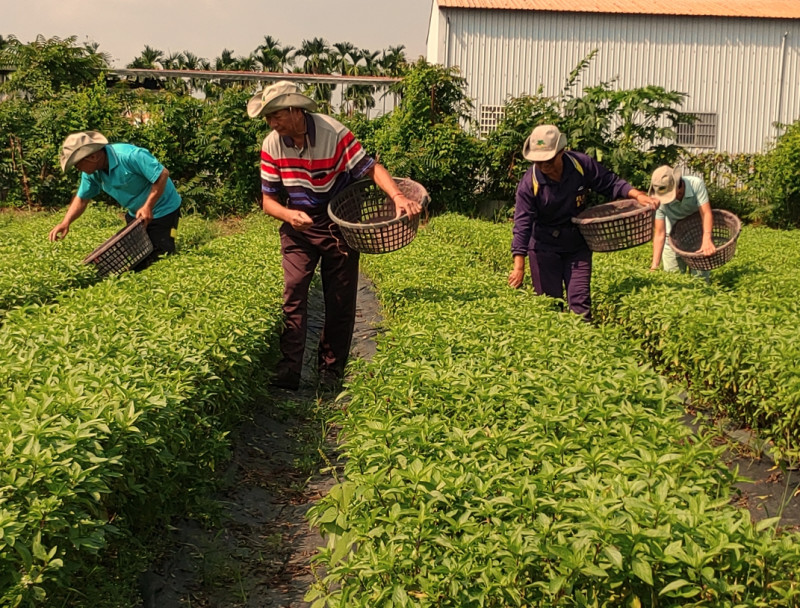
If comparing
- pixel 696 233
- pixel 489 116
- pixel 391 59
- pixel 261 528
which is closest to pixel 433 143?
pixel 489 116

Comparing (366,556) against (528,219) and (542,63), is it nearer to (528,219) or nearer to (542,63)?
(528,219)

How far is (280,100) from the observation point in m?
5.37

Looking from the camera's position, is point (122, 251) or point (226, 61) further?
point (226, 61)

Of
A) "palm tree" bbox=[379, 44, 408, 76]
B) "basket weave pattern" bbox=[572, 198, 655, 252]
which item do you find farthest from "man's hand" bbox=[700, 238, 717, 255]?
"palm tree" bbox=[379, 44, 408, 76]

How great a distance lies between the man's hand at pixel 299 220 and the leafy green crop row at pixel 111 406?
23.7 inches

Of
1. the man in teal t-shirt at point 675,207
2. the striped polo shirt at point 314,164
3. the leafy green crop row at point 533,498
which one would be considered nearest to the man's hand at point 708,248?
the man in teal t-shirt at point 675,207

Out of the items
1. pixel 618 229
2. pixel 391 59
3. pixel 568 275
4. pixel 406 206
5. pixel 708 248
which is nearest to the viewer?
pixel 406 206

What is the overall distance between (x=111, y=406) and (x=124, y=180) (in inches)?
185

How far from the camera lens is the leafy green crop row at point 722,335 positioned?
481 cm

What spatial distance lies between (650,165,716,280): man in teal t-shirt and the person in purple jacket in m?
1.07

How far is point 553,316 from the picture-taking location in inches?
205

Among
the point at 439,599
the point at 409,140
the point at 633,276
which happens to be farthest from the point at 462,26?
the point at 439,599

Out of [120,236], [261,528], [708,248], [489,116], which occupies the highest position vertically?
[489,116]

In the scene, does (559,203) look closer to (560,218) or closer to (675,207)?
(560,218)
